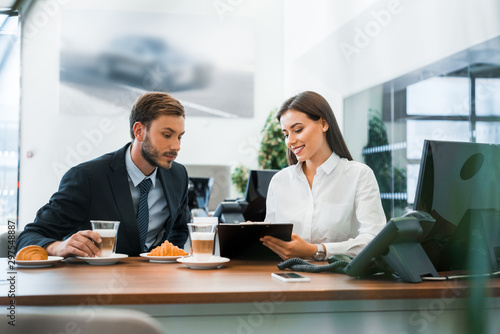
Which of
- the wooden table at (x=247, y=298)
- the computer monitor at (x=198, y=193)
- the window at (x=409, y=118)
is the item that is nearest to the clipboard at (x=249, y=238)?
the wooden table at (x=247, y=298)

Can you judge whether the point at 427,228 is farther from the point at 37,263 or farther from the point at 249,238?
the point at 37,263

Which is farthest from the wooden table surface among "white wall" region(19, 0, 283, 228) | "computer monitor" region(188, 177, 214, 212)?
"white wall" region(19, 0, 283, 228)

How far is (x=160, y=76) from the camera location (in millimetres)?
6785

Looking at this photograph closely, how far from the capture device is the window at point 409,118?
4.18 metres

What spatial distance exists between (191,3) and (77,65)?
1773 mm

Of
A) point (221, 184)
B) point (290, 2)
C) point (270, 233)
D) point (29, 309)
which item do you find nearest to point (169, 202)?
point (270, 233)

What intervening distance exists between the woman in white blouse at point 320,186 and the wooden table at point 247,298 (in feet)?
2.35

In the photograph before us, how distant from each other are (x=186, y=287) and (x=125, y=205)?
836mm

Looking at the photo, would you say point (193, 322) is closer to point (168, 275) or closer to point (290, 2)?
point (168, 275)

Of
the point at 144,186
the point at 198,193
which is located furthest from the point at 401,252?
the point at 198,193

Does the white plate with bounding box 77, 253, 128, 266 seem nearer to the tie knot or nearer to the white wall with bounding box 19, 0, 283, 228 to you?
the tie knot

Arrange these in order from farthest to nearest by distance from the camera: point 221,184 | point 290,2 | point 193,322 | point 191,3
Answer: point 290,2, point 191,3, point 221,184, point 193,322

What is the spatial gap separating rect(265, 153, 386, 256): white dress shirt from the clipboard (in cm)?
38

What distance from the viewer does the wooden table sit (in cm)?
100
